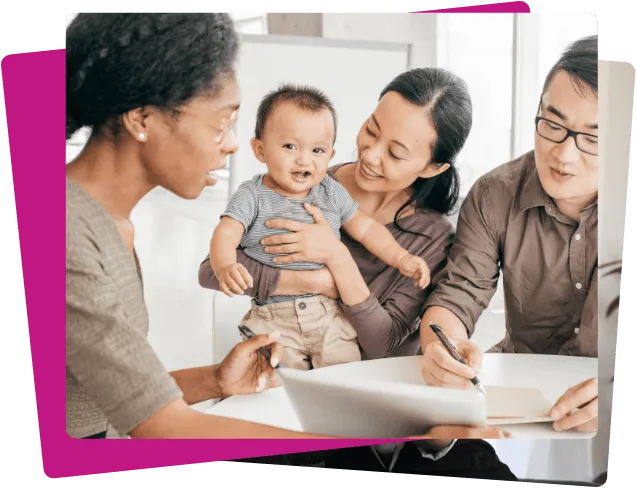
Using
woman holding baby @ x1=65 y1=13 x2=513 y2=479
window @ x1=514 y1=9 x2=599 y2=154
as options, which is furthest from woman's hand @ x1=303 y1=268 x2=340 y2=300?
window @ x1=514 y1=9 x2=599 y2=154

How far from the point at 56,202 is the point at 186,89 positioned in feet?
1.17

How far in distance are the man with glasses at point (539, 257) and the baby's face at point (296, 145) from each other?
317 mm

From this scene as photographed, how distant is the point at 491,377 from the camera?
73.4 inches

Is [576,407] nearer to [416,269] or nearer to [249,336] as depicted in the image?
[416,269]

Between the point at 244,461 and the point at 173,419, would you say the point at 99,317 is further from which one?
the point at 244,461

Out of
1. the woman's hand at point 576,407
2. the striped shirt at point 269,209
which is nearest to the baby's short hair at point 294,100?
the striped shirt at point 269,209

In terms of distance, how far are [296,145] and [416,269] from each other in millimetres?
347

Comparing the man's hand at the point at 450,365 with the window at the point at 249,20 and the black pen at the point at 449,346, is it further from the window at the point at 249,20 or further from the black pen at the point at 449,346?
the window at the point at 249,20

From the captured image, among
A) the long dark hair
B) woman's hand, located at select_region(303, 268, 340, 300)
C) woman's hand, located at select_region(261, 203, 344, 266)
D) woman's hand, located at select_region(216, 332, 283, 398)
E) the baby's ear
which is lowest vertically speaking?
woman's hand, located at select_region(216, 332, 283, 398)

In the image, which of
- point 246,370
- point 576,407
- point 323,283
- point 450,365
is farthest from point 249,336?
point 576,407

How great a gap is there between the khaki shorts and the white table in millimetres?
30

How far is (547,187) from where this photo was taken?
1.85 m

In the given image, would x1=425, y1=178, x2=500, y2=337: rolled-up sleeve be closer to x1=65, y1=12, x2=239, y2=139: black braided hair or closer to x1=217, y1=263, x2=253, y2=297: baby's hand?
x1=217, y1=263, x2=253, y2=297: baby's hand

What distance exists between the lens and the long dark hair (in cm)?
183
